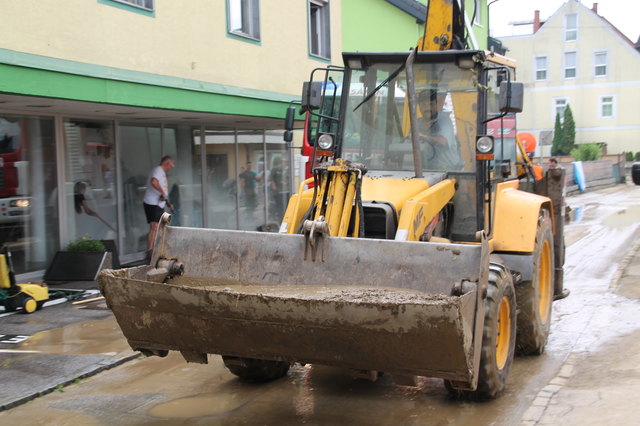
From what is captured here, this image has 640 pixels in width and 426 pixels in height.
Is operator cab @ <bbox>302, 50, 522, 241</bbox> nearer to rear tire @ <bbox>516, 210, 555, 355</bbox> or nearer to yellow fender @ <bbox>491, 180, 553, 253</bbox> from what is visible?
yellow fender @ <bbox>491, 180, 553, 253</bbox>

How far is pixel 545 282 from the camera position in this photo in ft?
25.5

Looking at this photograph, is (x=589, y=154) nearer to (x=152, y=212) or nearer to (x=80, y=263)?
(x=152, y=212)

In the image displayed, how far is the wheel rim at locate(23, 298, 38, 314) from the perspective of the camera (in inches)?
347

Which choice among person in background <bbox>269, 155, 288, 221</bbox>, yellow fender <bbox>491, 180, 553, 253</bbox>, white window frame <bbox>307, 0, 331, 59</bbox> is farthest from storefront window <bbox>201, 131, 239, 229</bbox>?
yellow fender <bbox>491, 180, 553, 253</bbox>

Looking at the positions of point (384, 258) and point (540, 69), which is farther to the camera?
point (540, 69)

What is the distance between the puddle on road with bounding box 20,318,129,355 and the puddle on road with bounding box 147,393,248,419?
175 centimetres

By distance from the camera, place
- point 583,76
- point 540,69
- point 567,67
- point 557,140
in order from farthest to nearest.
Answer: point 540,69, point 567,67, point 583,76, point 557,140

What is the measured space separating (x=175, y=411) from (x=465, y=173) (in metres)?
3.18

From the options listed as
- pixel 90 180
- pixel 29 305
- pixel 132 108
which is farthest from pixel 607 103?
pixel 29 305

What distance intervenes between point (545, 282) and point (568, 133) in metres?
42.7

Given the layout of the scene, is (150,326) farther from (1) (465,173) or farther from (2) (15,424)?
(1) (465,173)

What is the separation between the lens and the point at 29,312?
29.2ft

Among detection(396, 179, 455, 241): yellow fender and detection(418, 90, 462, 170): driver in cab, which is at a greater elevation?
detection(418, 90, 462, 170): driver in cab

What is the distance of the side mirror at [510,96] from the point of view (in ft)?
20.4
